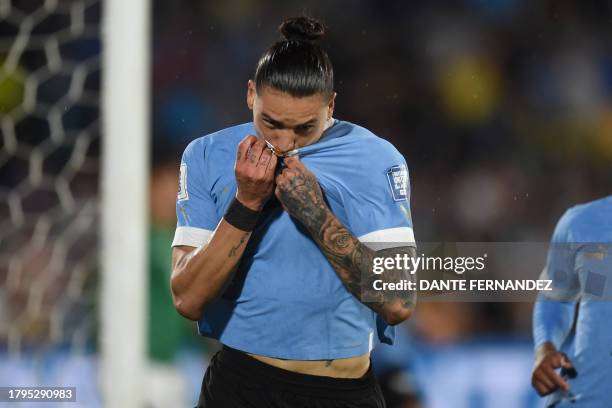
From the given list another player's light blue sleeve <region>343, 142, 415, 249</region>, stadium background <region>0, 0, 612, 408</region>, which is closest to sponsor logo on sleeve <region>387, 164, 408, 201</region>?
another player's light blue sleeve <region>343, 142, 415, 249</region>

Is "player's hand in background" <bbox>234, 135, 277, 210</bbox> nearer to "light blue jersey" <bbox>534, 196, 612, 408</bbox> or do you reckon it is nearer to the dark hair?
the dark hair

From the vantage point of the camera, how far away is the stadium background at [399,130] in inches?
73.3

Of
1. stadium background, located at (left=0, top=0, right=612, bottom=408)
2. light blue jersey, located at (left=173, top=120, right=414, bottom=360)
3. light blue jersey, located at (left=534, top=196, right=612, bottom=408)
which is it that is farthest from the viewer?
stadium background, located at (left=0, top=0, right=612, bottom=408)

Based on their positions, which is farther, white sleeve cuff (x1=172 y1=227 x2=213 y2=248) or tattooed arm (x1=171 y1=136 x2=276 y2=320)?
white sleeve cuff (x1=172 y1=227 x2=213 y2=248)

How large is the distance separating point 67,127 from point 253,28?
57 centimetres

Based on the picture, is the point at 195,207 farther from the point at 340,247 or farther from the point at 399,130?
the point at 399,130

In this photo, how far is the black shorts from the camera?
4.13 ft

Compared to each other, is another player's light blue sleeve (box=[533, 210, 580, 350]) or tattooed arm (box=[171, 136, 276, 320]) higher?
tattooed arm (box=[171, 136, 276, 320])

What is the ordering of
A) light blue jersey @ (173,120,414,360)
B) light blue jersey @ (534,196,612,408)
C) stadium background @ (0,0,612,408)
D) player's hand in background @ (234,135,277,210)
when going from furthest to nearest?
stadium background @ (0,0,612,408), light blue jersey @ (534,196,612,408), light blue jersey @ (173,120,414,360), player's hand in background @ (234,135,277,210)

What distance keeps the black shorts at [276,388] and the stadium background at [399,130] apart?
566 millimetres

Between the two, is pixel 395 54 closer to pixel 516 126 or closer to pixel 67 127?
pixel 516 126

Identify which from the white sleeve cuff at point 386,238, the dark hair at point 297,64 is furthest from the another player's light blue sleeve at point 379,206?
the dark hair at point 297,64

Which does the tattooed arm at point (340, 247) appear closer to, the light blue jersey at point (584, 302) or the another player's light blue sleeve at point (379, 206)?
the another player's light blue sleeve at point (379, 206)

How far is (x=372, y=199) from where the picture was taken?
1323 mm
